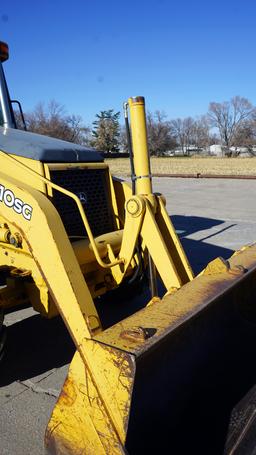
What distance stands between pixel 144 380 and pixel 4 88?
3437 mm

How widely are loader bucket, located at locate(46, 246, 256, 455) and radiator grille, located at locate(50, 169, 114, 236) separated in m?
1.18

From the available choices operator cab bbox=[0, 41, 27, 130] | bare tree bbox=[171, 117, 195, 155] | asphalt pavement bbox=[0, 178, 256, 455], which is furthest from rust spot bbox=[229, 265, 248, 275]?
bare tree bbox=[171, 117, 195, 155]

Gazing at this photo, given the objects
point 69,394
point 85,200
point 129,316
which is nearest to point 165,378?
point 129,316

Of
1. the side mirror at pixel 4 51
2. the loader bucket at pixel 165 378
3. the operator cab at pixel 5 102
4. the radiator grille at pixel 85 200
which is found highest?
the side mirror at pixel 4 51

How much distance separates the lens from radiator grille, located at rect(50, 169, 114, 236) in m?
3.24

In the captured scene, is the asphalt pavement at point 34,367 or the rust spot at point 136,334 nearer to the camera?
the rust spot at point 136,334

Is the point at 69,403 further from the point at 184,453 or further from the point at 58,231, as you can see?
the point at 58,231

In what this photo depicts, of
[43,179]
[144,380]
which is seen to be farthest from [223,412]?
[43,179]

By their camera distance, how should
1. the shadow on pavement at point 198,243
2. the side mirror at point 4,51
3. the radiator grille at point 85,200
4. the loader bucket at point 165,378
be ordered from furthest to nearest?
the shadow on pavement at point 198,243 < the side mirror at point 4,51 < the radiator grille at point 85,200 < the loader bucket at point 165,378

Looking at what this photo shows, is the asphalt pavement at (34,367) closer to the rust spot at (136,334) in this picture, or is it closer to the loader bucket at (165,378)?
the loader bucket at (165,378)

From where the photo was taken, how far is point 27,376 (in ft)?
10.9

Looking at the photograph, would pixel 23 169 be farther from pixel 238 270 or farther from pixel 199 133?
pixel 199 133

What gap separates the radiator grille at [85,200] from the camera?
10.6 feet

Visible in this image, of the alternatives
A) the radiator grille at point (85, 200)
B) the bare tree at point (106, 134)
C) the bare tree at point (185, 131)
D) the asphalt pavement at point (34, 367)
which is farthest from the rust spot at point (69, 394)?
the bare tree at point (185, 131)
